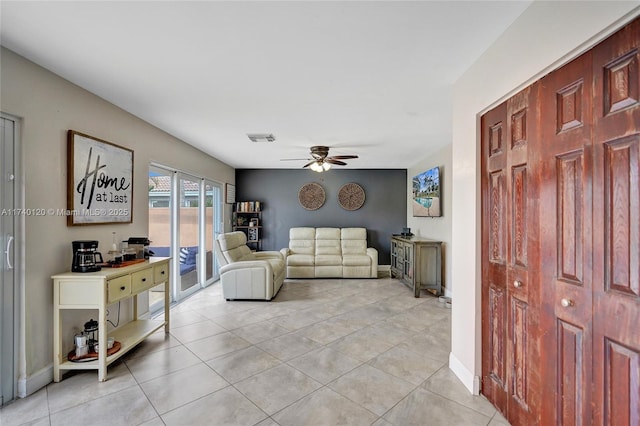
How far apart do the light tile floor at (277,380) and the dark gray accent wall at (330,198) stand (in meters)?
3.22

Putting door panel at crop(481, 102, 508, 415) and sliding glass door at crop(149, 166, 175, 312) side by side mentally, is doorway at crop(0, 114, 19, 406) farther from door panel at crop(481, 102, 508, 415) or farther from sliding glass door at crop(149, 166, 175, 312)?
door panel at crop(481, 102, 508, 415)

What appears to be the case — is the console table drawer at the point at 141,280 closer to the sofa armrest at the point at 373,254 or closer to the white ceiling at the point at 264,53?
the white ceiling at the point at 264,53

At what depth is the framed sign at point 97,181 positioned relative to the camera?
239 cm

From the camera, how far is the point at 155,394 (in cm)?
206

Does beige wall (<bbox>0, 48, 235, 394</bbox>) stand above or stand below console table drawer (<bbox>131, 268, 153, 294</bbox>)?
above

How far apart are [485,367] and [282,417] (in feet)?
4.68

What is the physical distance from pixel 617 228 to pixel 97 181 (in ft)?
11.8

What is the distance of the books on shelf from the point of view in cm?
652

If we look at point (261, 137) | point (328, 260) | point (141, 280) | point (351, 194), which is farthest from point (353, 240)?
point (141, 280)

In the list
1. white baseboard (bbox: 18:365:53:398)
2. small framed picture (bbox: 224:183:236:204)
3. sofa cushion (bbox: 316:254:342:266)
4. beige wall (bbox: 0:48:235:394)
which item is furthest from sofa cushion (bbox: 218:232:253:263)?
white baseboard (bbox: 18:365:53:398)

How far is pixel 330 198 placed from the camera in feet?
22.4

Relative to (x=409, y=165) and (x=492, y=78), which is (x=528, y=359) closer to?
(x=492, y=78)

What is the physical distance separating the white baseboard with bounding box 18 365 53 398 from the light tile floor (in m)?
0.05

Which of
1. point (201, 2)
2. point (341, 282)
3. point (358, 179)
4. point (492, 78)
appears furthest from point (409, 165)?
point (201, 2)
